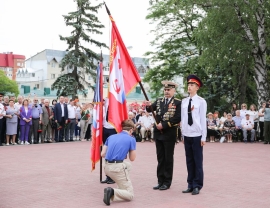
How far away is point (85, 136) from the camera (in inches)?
897

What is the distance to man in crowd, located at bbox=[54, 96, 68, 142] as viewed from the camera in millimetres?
20562

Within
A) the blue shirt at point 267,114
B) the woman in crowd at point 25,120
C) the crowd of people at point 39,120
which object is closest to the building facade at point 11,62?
the crowd of people at point 39,120

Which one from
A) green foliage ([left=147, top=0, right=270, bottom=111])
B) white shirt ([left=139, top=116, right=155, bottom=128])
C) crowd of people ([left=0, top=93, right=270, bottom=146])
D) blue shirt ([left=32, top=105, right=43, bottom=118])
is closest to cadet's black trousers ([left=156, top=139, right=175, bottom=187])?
crowd of people ([left=0, top=93, right=270, bottom=146])

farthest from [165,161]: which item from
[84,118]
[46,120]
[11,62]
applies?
[11,62]

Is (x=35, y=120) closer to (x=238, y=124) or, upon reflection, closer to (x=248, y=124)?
(x=238, y=124)

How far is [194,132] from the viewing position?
812 centimetres

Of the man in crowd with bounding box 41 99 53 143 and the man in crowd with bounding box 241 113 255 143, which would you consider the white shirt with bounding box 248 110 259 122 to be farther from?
the man in crowd with bounding box 41 99 53 143

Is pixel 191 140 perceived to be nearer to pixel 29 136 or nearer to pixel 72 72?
pixel 29 136

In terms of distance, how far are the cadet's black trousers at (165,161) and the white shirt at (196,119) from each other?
0.43m

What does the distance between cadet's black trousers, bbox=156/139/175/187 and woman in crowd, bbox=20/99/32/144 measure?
1173cm

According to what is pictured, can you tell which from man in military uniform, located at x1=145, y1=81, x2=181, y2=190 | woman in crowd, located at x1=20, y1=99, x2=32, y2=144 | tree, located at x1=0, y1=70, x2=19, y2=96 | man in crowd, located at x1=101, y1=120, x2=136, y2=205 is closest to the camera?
man in crowd, located at x1=101, y1=120, x2=136, y2=205

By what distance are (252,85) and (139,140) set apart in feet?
39.3

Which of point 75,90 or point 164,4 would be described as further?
point 75,90

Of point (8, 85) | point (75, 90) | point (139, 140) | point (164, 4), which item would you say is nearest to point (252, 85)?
point (164, 4)
